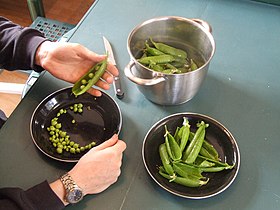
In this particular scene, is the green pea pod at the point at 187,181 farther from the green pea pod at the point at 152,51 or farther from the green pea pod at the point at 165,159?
the green pea pod at the point at 152,51

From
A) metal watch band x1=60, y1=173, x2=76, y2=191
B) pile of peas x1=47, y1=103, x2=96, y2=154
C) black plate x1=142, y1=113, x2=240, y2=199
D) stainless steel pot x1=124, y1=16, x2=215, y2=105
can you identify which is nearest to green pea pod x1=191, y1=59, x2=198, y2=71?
stainless steel pot x1=124, y1=16, x2=215, y2=105

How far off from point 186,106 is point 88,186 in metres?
0.38

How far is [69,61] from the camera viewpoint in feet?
3.29

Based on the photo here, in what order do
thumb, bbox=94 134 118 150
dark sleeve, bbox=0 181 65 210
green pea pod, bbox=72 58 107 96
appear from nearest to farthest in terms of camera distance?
dark sleeve, bbox=0 181 65 210 → thumb, bbox=94 134 118 150 → green pea pod, bbox=72 58 107 96

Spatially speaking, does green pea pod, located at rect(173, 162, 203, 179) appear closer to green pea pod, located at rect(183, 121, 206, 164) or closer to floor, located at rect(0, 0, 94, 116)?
green pea pod, located at rect(183, 121, 206, 164)

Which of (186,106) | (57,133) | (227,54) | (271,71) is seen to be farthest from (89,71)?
(271,71)

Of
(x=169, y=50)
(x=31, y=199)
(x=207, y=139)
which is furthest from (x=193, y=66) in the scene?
(x=31, y=199)

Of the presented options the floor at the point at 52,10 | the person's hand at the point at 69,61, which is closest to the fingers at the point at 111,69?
the person's hand at the point at 69,61

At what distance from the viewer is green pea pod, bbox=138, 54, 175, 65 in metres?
0.97

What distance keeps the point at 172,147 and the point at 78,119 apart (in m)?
0.29

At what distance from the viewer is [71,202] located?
77cm

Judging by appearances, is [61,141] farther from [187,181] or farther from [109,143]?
[187,181]

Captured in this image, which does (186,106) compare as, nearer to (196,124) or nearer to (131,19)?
(196,124)

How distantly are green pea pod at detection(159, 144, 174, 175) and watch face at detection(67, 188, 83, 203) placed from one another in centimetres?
21
